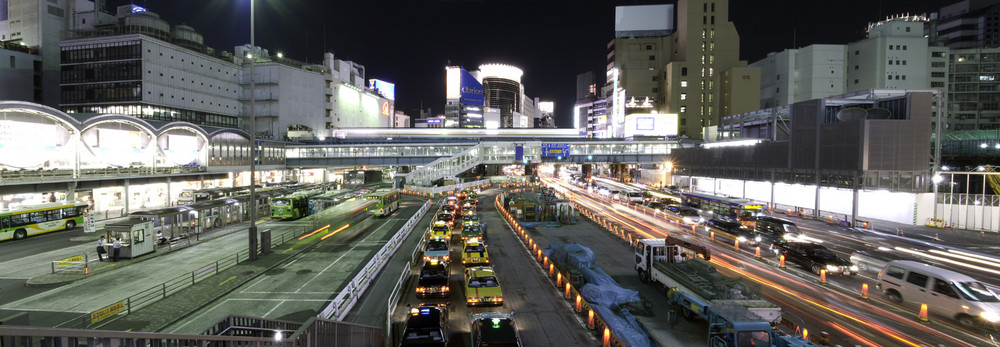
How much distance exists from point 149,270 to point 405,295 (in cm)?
1461

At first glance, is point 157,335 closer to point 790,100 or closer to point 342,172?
point 342,172

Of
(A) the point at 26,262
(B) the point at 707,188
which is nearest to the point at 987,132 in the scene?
(B) the point at 707,188

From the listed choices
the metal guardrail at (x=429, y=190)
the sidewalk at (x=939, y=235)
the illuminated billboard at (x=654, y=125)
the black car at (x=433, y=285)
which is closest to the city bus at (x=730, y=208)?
the sidewalk at (x=939, y=235)

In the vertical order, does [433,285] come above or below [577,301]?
above

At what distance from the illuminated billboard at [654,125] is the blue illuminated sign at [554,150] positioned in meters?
16.6

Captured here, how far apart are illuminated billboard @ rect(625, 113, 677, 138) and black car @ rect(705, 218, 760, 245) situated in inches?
2056

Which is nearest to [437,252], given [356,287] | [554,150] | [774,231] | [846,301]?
[356,287]

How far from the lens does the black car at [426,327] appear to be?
11.0m

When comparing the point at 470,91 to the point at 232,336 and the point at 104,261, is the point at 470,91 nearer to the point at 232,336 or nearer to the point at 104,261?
the point at 104,261

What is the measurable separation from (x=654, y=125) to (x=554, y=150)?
22.0m

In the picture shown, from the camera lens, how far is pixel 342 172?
95.5m

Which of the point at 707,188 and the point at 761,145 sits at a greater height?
the point at 761,145

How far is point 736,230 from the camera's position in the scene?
30078 mm

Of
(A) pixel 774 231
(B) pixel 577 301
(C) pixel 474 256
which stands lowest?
(B) pixel 577 301
